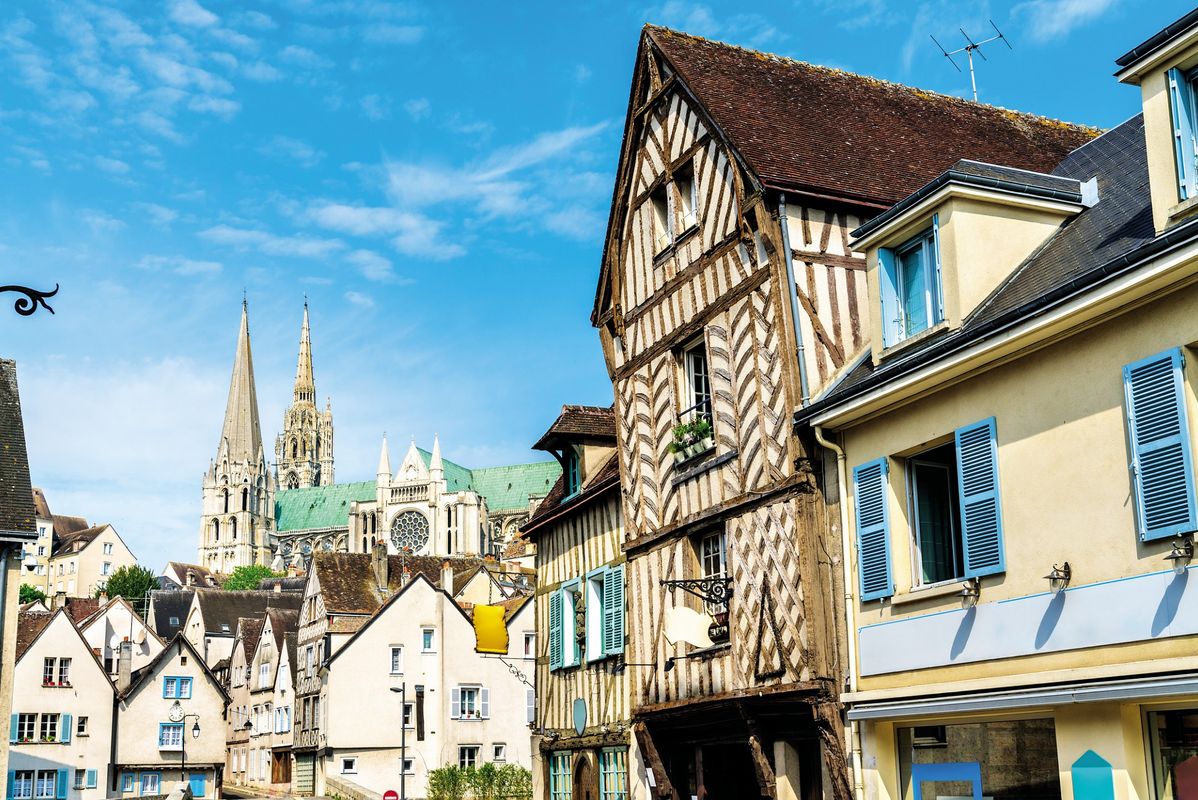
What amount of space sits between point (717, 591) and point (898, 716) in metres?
3.36

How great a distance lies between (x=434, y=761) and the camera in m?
40.8

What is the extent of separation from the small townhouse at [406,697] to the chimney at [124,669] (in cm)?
777

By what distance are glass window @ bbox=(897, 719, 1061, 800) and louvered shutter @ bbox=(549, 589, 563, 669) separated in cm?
845

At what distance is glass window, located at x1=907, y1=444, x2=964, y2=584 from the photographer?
11531mm

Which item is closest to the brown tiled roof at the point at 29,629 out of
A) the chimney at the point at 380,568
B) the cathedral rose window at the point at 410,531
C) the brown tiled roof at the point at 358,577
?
the brown tiled roof at the point at 358,577

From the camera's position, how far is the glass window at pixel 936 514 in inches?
454

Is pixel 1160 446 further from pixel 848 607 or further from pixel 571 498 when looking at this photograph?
pixel 571 498

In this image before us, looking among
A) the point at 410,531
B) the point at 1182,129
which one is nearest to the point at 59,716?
the point at 1182,129

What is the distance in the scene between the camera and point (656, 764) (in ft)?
51.1

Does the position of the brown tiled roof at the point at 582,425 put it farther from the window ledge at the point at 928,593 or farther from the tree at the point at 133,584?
the tree at the point at 133,584

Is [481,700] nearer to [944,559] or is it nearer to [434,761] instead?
[434,761]

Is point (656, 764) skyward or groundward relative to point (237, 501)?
groundward

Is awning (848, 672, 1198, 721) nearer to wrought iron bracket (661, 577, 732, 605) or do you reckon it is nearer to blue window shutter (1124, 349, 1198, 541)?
blue window shutter (1124, 349, 1198, 541)

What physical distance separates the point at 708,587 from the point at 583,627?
4756 millimetres
